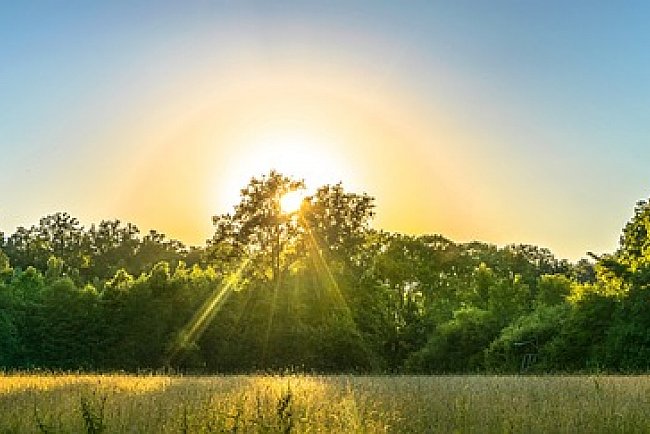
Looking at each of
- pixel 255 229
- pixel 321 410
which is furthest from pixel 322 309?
pixel 321 410

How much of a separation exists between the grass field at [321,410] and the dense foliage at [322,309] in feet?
75.2

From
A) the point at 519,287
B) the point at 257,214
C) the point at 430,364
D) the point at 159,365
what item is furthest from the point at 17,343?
the point at 519,287

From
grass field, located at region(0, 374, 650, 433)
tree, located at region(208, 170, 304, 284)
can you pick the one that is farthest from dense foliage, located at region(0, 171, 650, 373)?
grass field, located at region(0, 374, 650, 433)

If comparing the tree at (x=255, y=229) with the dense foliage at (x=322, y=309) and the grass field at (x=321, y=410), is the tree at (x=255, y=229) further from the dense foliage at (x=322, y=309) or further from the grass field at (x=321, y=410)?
the grass field at (x=321, y=410)

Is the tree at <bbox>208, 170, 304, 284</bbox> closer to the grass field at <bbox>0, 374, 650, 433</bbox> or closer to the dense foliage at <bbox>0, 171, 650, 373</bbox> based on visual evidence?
the dense foliage at <bbox>0, 171, 650, 373</bbox>

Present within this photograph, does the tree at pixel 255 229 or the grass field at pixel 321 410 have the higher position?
the tree at pixel 255 229

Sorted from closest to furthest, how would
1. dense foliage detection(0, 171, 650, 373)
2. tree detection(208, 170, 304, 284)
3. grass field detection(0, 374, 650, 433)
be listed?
grass field detection(0, 374, 650, 433) → dense foliage detection(0, 171, 650, 373) → tree detection(208, 170, 304, 284)

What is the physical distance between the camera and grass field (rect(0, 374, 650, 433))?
10086mm

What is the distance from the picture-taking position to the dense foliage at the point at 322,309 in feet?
132

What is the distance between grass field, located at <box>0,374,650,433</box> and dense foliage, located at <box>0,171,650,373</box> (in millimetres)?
22919

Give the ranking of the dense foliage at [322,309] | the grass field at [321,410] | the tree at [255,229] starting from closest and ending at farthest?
the grass field at [321,410], the dense foliage at [322,309], the tree at [255,229]

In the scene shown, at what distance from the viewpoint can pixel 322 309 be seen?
46531mm

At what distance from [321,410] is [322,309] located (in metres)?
35.1

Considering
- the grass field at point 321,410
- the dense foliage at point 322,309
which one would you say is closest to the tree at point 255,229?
the dense foliage at point 322,309
